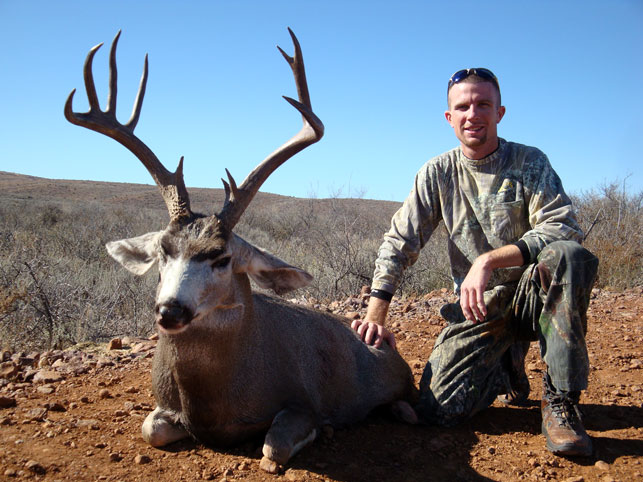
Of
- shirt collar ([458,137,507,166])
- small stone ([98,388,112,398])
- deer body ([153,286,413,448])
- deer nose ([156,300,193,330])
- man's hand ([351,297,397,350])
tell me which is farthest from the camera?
small stone ([98,388,112,398])

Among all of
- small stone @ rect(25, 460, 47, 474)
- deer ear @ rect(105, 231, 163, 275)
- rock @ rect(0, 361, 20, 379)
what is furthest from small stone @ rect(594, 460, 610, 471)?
rock @ rect(0, 361, 20, 379)

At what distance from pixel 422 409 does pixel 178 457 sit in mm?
A: 1763

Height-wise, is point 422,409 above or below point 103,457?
above

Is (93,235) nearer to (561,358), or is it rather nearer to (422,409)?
(422,409)

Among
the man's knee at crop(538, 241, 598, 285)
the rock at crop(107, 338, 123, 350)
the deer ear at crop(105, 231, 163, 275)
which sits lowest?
the rock at crop(107, 338, 123, 350)

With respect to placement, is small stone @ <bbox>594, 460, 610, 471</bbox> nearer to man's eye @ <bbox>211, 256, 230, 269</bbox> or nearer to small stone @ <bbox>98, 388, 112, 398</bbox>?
man's eye @ <bbox>211, 256, 230, 269</bbox>

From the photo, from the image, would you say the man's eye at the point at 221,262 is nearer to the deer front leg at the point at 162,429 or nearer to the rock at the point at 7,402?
the deer front leg at the point at 162,429

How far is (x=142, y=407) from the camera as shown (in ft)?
13.9

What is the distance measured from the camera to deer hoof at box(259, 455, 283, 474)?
3176 mm

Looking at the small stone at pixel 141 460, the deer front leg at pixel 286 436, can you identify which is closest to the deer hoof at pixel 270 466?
the deer front leg at pixel 286 436

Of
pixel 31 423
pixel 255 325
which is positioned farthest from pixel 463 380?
pixel 31 423

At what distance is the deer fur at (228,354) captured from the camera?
3244 millimetres

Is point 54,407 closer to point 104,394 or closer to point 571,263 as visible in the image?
point 104,394

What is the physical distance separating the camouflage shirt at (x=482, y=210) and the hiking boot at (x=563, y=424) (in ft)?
2.91
